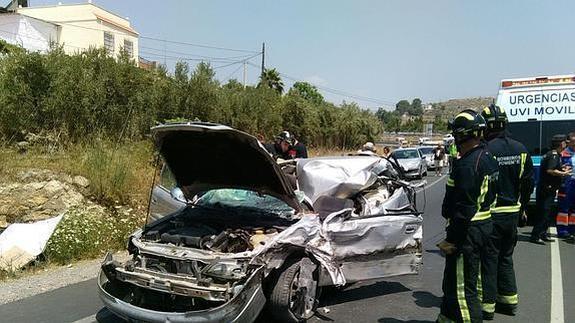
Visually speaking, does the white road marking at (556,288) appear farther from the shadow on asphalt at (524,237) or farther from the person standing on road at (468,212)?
the person standing on road at (468,212)

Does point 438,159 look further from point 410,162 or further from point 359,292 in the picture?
point 359,292

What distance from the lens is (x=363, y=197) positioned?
591cm

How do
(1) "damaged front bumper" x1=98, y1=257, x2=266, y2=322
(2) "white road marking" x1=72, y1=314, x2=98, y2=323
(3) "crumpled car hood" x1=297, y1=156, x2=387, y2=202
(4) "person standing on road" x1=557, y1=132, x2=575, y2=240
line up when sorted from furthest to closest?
(4) "person standing on road" x1=557, y1=132, x2=575, y2=240, (3) "crumpled car hood" x1=297, y1=156, x2=387, y2=202, (2) "white road marking" x1=72, y1=314, x2=98, y2=323, (1) "damaged front bumper" x1=98, y1=257, x2=266, y2=322

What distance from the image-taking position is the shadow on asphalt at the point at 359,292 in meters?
Result: 5.31

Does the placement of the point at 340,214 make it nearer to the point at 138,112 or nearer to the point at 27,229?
the point at 27,229

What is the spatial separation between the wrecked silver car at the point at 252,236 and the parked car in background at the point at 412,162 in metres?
16.1

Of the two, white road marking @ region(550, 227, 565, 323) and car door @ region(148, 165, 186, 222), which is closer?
white road marking @ region(550, 227, 565, 323)

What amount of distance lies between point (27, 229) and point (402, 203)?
532 cm

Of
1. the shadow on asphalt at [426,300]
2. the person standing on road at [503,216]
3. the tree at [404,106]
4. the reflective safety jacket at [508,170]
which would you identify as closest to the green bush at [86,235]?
the shadow on asphalt at [426,300]

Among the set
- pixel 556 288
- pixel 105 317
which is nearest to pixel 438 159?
pixel 556 288

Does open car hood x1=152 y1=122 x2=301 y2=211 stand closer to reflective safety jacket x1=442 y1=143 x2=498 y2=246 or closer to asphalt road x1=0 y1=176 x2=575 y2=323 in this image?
asphalt road x1=0 y1=176 x2=575 y2=323

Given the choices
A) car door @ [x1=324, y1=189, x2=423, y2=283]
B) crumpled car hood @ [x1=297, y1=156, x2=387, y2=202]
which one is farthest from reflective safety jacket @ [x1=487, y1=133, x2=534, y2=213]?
crumpled car hood @ [x1=297, y1=156, x2=387, y2=202]

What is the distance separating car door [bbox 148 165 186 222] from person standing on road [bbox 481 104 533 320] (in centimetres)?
338

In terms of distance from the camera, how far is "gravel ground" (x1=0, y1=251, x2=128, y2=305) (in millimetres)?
5473
